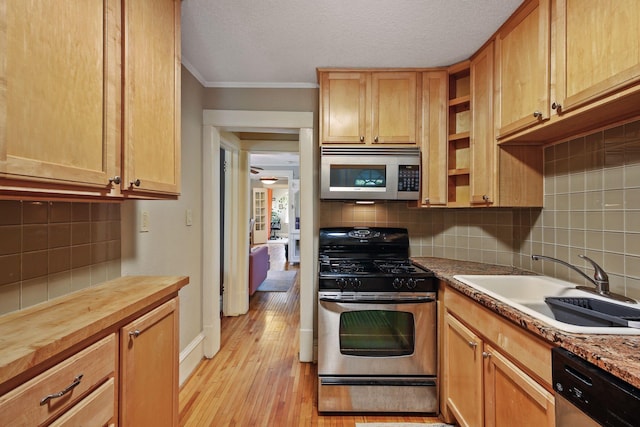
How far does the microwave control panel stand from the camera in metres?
2.22

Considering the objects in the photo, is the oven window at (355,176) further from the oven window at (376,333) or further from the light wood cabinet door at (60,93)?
the light wood cabinet door at (60,93)

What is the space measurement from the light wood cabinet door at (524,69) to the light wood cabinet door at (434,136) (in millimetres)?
453

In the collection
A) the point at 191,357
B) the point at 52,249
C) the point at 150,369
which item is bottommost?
the point at 191,357

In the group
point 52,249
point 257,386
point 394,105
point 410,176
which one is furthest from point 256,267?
point 52,249

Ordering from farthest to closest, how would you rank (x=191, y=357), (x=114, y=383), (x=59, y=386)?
(x=191, y=357) < (x=114, y=383) < (x=59, y=386)

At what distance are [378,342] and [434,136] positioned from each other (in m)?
1.50

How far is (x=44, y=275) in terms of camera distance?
113cm

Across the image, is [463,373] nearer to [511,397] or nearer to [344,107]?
[511,397]

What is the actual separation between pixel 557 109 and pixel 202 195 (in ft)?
7.94

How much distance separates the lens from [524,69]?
62.4 inches

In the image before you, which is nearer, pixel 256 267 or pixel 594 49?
pixel 594 49

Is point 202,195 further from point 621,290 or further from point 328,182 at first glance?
point 621,290

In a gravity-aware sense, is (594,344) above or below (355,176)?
below

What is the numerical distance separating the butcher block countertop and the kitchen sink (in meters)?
1.47
